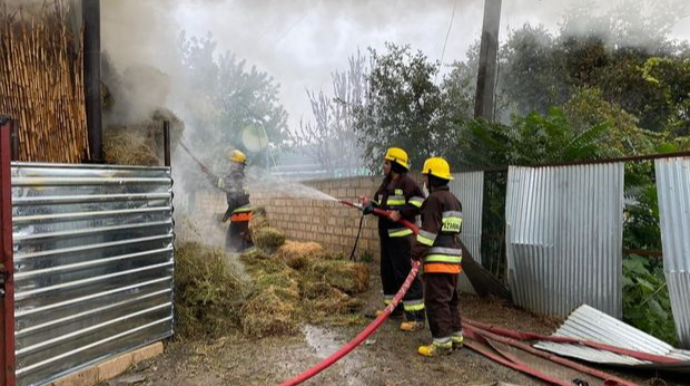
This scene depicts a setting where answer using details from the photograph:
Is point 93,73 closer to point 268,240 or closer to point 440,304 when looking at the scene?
point 440,304

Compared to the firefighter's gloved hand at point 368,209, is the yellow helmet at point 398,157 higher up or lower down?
higher up

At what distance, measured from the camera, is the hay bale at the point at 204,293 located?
4543mm

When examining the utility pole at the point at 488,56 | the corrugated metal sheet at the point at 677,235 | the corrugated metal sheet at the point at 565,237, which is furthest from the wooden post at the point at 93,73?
the utility pole at the point at 488,56

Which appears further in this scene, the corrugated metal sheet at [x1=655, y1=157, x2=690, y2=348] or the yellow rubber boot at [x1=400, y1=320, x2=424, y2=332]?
the yellow rubber boot at [x1=400, y1=320, x2=424, y2=332]

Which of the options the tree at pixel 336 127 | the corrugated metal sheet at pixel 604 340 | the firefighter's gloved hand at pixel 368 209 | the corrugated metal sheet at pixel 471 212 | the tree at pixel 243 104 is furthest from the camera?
the tree at pixel 336 127

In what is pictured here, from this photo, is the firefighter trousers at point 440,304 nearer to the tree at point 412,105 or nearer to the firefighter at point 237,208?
the firefighter at point 237,208

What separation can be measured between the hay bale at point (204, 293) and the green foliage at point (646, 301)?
14.0 ft

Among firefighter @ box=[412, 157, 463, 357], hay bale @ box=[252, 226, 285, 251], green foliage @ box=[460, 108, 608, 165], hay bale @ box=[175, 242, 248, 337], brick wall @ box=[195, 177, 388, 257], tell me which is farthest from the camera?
brick wall @ box=[195, 177, 388, 257]

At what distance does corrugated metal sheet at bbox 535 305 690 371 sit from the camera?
12.5ft

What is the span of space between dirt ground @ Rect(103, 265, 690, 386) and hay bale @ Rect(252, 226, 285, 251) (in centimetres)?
421

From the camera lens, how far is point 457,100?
372 inches

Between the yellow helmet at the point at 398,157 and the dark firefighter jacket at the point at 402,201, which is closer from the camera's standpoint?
the dark firefighter jacket at the point at 402,201

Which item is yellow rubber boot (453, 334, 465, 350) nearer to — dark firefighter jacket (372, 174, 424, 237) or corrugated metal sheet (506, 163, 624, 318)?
dark firefighter jacket (372, 174, 424, 237)

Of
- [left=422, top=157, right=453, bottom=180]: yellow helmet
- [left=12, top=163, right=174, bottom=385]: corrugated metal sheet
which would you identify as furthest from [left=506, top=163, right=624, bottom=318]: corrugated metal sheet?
[left=12, top=163, right=174, bottom=385]: corrugated metal sheet
